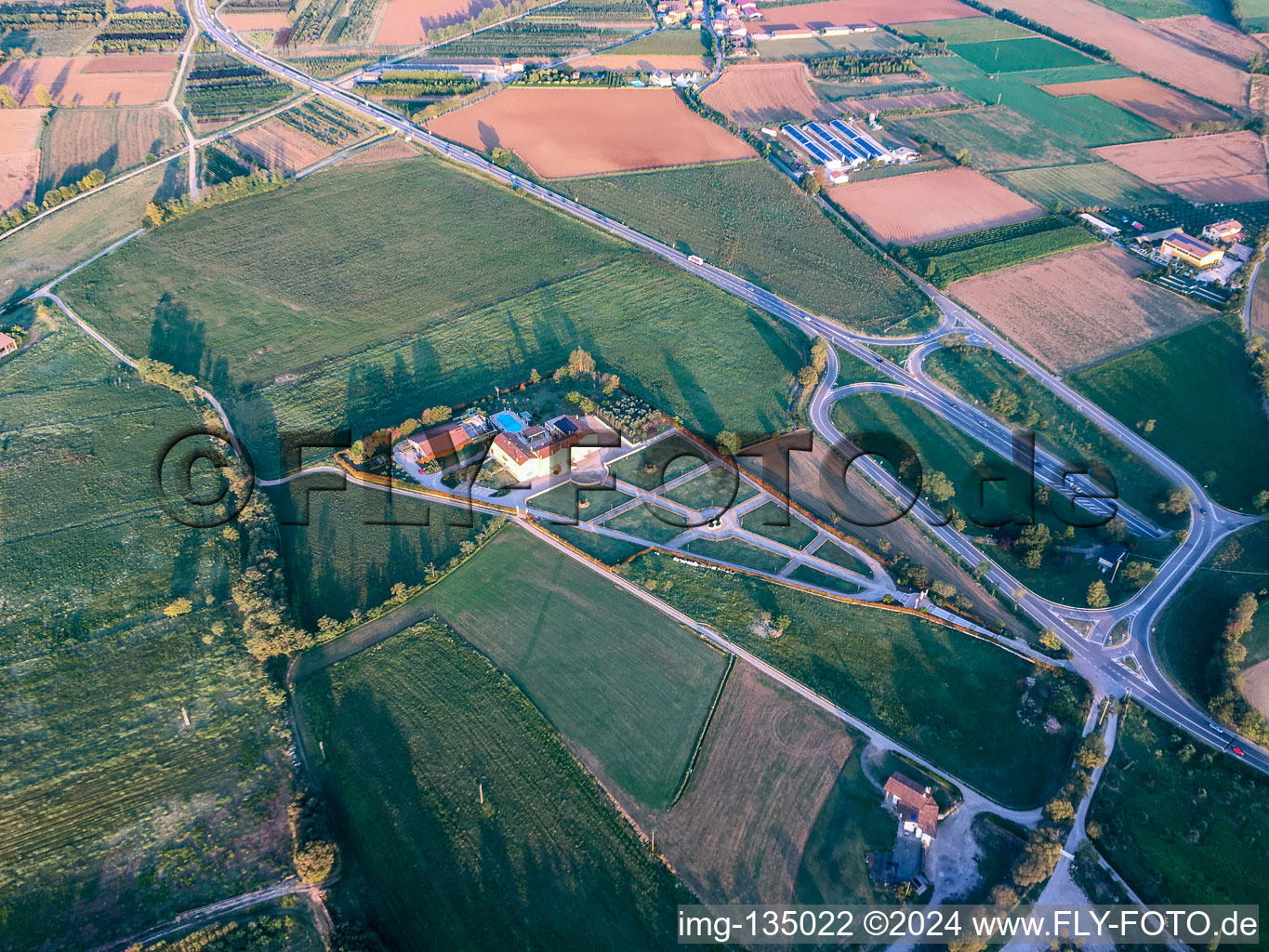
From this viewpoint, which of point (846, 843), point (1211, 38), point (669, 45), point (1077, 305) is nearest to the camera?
point (846, 843)

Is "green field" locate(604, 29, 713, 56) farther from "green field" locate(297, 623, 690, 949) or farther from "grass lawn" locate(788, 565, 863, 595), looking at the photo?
"green field" locate(297, 623, 690, 949)

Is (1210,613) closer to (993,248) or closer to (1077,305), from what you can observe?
(1077,305)

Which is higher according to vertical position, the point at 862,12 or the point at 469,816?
the point at 862,12

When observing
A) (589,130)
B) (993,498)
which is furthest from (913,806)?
(589,130)

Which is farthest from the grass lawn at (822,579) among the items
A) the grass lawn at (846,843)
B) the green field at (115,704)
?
the green field at (115,704)

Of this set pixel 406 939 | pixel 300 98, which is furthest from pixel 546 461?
pixel 300 98

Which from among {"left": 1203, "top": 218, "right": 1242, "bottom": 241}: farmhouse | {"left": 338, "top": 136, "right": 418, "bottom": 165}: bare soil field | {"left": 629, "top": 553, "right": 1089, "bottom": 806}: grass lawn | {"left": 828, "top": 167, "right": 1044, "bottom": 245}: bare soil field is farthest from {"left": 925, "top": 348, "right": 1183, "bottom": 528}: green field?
{"left": 338, "top": 136, "right": 418, "bottom": 165}: bare soil field

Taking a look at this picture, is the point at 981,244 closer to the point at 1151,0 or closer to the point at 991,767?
the point at 991,767
